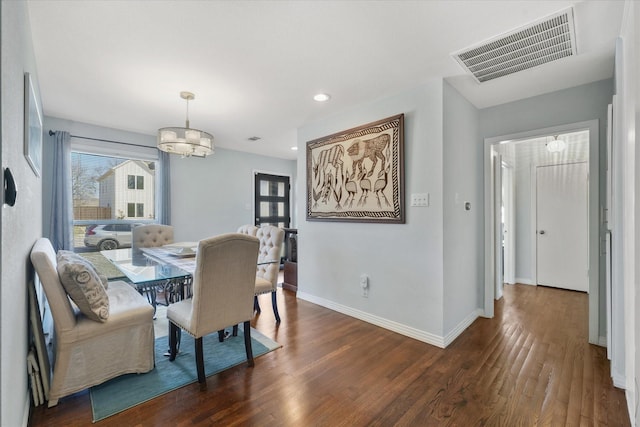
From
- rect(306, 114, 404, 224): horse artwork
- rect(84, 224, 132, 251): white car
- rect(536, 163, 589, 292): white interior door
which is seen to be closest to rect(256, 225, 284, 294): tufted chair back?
rect(306, 114, 404, 224): horse artwork

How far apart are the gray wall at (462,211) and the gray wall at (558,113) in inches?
7.2

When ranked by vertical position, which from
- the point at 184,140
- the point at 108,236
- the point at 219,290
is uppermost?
the point at 184,140

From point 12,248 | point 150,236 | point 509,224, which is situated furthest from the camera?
point 509,224

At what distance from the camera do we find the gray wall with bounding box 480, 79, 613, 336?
8.12 feet

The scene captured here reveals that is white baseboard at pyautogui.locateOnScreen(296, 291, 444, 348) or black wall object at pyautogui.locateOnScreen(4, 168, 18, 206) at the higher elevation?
black wall object at pyautogui.locateOnScreen(4, 168, 18, 206)

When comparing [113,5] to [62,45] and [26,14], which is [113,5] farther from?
[62,45]

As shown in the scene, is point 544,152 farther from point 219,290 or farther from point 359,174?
point 219,290

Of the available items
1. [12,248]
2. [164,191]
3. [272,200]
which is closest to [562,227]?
[272,200]

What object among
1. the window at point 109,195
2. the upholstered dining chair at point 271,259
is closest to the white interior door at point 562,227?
the upholstered dining chair at point 271,259

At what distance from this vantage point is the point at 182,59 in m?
2.20

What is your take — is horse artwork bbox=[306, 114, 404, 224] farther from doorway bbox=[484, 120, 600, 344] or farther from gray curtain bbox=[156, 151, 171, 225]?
gray curtain bbox=[156, 151, 171, 225]

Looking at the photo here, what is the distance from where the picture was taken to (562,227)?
4270 millimetres

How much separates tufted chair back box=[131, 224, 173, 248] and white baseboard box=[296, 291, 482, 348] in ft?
7.11

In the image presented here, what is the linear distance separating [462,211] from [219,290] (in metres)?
2.38
